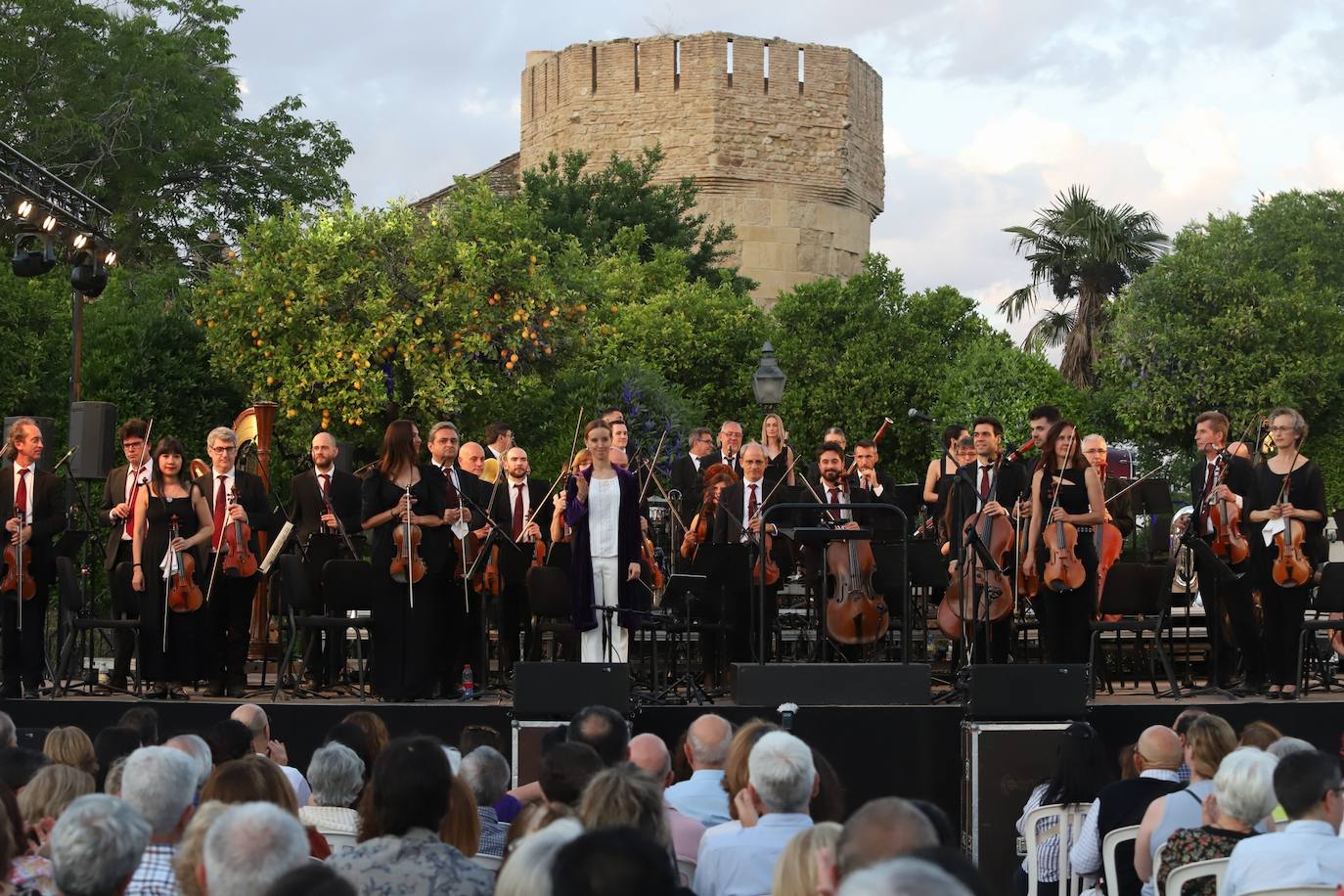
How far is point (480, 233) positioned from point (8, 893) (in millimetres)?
16509

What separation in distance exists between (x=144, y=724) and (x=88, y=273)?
28.8 ft

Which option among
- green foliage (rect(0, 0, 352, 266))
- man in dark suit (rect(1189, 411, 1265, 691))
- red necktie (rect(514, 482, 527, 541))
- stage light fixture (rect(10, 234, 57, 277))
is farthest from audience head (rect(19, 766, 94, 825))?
green foliage (rect(0, 0, 352, 266))

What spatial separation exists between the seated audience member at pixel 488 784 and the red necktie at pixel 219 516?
4607mm

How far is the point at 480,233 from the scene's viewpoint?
20.2 meters

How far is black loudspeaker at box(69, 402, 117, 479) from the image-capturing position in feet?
38.6

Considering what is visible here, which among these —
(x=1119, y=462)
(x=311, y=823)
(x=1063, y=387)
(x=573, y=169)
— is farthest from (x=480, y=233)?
(x=311, y=823)

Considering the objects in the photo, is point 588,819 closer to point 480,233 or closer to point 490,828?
point 490,828

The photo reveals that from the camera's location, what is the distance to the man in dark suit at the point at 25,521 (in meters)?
9.87

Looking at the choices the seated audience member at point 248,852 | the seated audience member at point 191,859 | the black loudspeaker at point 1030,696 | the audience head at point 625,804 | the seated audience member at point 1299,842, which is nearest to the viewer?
the seated audience member at point 248,852

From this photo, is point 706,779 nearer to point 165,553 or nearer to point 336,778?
point 336,778

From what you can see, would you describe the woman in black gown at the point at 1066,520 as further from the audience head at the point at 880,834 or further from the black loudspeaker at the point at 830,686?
the audience head at the point at 880,834

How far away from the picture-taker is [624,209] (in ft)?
104

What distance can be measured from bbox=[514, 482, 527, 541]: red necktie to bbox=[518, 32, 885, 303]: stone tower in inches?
1016

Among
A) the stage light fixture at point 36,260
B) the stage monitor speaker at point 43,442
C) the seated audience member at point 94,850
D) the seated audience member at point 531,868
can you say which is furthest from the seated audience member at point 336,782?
the stage light fixture at point 36,260
